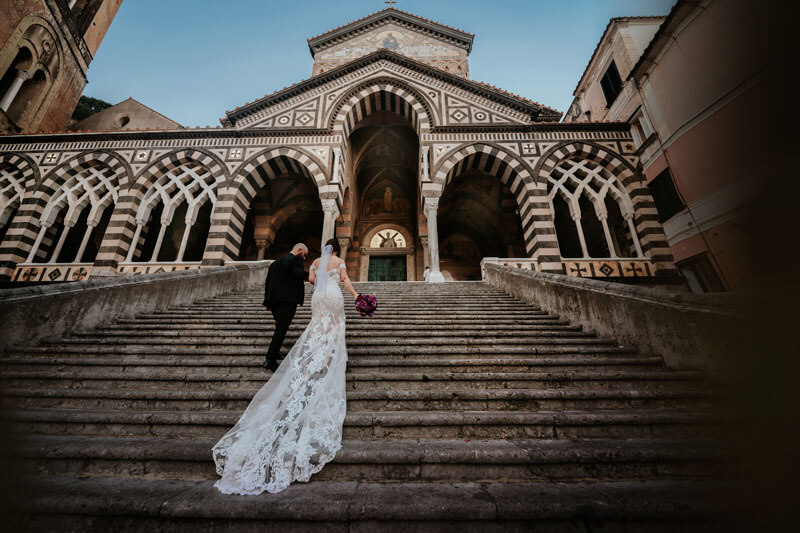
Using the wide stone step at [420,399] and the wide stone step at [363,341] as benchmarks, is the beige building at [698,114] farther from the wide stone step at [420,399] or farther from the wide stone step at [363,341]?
the wide stone step at [363,341]

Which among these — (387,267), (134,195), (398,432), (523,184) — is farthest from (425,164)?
(134,195)

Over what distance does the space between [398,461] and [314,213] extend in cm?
1673

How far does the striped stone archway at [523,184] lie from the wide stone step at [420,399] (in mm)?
7602

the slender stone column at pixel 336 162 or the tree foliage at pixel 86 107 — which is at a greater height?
the tree foliage at pixel 86 107

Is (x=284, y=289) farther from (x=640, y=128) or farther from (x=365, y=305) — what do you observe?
(x=640, y=128)

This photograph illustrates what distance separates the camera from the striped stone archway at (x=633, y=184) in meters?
9.94

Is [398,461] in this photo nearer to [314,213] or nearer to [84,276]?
[84,276]

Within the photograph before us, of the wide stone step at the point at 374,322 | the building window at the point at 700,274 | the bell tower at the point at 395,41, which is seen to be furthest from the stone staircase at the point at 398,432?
the bell tower at the point at 395,41

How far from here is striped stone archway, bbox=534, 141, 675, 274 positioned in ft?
32.6

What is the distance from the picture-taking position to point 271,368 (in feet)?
11.4

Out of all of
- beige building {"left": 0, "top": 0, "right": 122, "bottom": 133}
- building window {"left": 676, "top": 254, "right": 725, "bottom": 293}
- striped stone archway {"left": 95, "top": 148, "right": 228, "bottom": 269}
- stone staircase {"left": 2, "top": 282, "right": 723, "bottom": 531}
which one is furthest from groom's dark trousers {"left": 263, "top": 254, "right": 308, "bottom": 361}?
beige building {"left": 0, "top": 0, "right": 122, "bottom": 133}

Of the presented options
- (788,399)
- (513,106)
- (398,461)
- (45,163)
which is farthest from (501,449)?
(45,163)

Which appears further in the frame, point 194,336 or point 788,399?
point 194,336

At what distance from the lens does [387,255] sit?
17.2 meters
